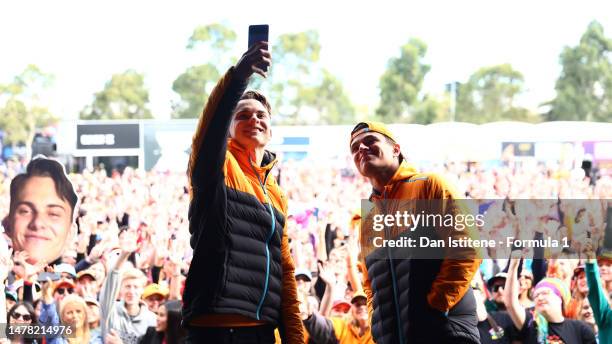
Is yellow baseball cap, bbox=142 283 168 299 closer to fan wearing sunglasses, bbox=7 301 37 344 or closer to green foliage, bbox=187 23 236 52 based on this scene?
fan wearing sunglasses, bbox=7 301 37 344

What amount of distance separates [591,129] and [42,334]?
12406 mm

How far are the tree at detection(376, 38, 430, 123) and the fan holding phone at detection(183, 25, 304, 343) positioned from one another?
130ft

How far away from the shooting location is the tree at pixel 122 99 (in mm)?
38094

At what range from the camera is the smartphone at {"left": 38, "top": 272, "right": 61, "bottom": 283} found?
20.2 feet

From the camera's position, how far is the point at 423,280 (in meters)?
3.35

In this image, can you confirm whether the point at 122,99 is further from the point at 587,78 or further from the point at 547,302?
the point at 547,302

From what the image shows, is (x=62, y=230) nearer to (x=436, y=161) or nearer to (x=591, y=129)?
(x=436, y=161)

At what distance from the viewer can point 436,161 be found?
592 inches

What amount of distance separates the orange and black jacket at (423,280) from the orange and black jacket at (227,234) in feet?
1.47

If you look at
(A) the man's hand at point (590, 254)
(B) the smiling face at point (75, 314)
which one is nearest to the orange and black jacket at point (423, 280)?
(A) the man's hand at point (590, 254)

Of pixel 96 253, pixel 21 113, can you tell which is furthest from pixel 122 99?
pixel 96 253

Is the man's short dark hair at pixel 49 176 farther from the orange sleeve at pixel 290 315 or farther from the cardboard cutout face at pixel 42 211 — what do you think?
the orange sleeve at pixel 290 315

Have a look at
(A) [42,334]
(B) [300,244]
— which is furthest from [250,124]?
(B) [300,244]

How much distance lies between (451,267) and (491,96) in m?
46.6
